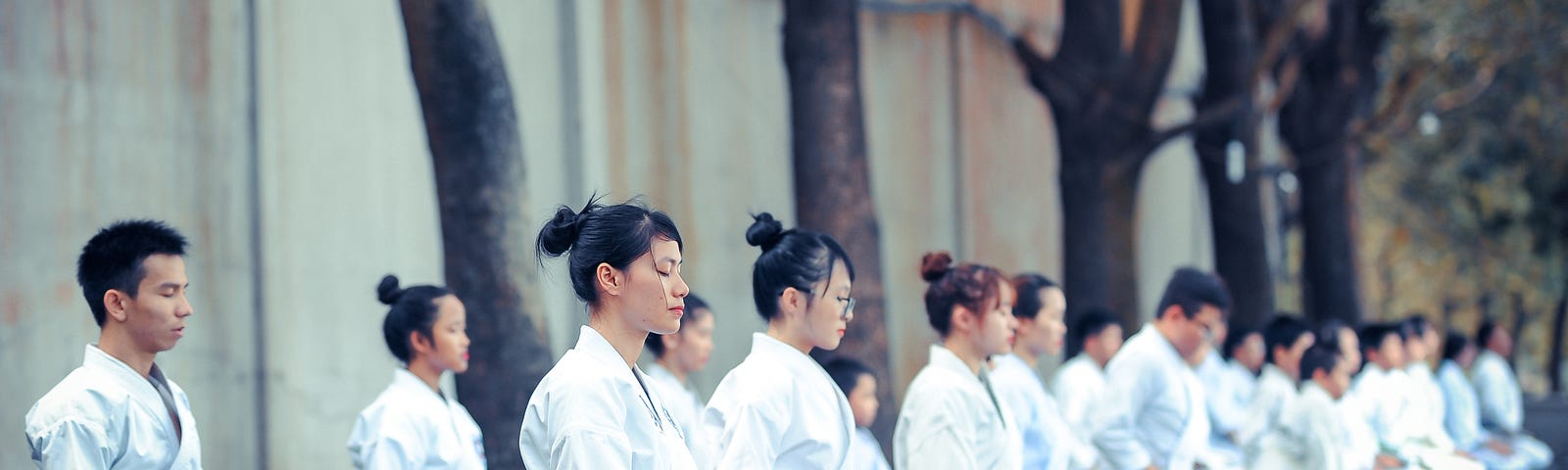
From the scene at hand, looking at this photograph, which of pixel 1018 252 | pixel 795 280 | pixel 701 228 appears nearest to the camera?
pixel 795 280

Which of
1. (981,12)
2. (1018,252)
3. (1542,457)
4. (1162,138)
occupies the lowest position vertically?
(1542,457)

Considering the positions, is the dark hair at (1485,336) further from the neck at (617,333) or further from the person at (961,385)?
the neck at (617,333)

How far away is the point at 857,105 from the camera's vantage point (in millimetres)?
8609

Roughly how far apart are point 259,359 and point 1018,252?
808cm

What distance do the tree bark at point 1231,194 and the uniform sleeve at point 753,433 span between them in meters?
8.85

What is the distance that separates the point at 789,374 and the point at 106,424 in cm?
178

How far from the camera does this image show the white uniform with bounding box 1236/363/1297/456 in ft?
26.3

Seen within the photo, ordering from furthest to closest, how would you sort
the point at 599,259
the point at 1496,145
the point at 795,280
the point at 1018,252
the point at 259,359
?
the point at 1496,145, the point at 1018,252, the point at 259,359, the point at 795,280, the point at 599,259

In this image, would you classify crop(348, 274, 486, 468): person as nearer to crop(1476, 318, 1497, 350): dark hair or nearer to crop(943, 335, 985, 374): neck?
crop(943, 335, 985, 374): neck

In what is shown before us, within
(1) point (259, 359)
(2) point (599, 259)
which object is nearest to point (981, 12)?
(1) point (259, 359)

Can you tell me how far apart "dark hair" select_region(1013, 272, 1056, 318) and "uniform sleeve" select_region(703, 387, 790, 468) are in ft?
7.62

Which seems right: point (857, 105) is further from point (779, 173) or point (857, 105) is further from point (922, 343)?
point (922, 343)

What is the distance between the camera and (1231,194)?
13492mm

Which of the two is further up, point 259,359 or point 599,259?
point 599,259
